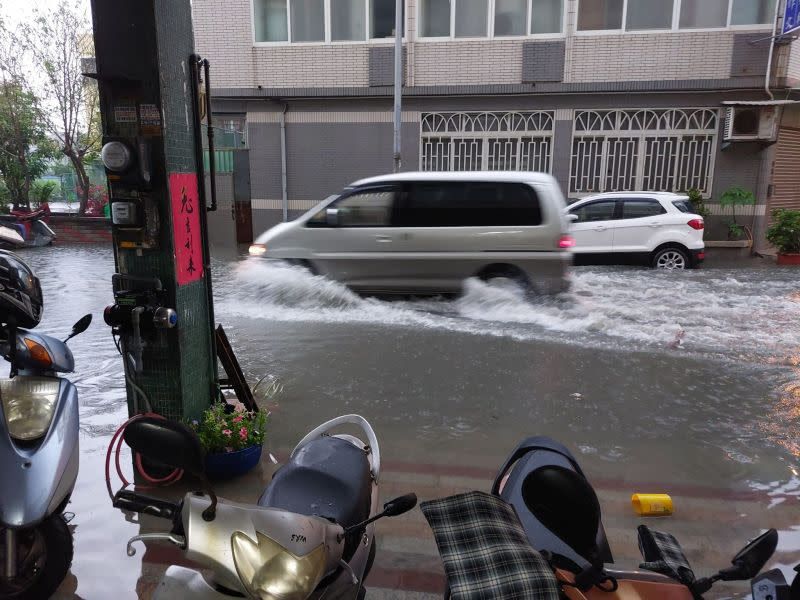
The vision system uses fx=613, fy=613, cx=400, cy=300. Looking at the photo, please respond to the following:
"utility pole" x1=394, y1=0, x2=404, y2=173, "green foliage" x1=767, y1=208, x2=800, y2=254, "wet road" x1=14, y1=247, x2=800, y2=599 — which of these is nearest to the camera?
"wet road" x1=14, y1=247, x2=800, y2=599

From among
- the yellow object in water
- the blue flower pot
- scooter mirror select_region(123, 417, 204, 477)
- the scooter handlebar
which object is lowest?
the yellow object in water

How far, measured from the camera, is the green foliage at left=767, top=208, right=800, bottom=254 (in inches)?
525

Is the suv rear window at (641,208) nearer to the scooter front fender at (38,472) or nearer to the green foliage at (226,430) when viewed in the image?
the green foliage at (226,430)

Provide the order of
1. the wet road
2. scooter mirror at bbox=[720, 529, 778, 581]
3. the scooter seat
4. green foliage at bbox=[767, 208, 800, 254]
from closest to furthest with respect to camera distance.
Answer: scooter mirror at bbox=[720, 529, 778, 581], the scooter seat, the wet road, green foliage at bbox=[767, 208, 800, 254]

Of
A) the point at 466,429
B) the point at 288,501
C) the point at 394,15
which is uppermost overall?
the point at 394,15

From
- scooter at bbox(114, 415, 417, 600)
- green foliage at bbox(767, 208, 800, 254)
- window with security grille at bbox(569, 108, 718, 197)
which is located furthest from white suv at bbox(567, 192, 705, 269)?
scooter at bbox(114, 415, 417, 600)

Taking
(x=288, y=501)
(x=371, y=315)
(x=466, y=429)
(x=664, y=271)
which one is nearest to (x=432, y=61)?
(x=664, y=271)

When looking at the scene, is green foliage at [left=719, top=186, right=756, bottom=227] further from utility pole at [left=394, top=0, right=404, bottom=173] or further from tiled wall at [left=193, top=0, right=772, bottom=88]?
utility pole at [left=394, top=0, right=404, bottom=173]

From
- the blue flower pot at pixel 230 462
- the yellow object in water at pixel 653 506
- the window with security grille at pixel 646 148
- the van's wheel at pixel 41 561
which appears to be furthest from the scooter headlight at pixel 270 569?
the window with security grille at pixel 646 148

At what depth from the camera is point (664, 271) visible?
39.6ft

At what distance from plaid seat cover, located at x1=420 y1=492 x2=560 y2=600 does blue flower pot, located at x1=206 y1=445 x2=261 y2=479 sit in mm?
2438

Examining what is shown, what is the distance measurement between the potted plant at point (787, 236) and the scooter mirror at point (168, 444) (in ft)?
48.9

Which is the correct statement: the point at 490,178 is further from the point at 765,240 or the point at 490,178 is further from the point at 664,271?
the point at 765,240

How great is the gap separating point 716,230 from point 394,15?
980 centimetres
